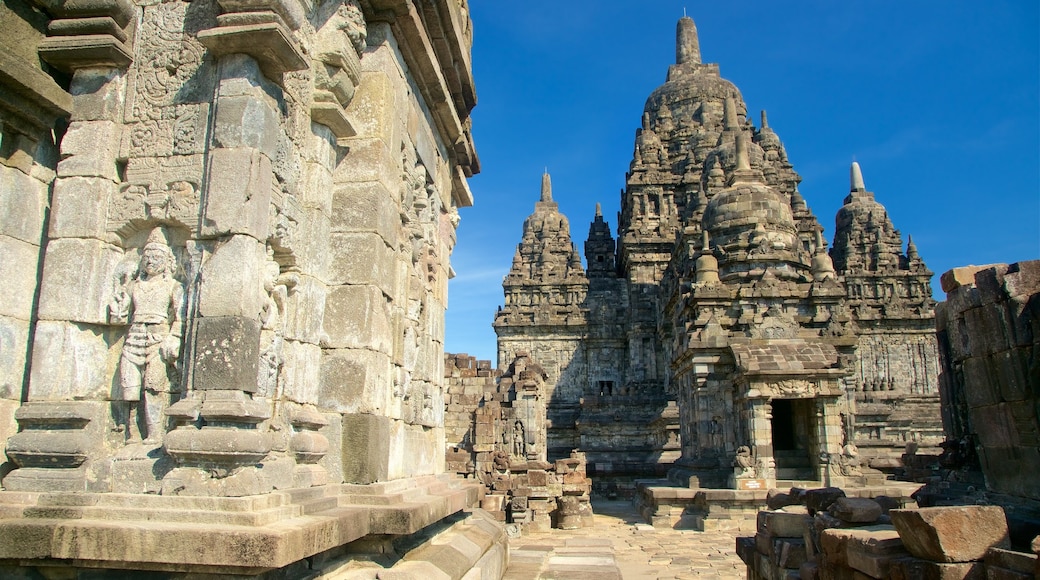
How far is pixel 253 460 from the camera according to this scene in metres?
3.46

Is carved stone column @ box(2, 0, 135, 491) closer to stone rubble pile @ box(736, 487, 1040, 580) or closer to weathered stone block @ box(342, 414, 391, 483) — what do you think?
weathered stone block @ box(342, 414, 391, 483)

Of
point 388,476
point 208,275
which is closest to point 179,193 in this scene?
point 208,275

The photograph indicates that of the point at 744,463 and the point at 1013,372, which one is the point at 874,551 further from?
the point at 744,463

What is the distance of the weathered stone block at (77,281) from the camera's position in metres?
3.88

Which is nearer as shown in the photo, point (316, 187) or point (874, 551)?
point (874, 551)

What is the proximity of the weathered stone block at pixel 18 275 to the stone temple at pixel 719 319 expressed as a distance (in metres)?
13.6

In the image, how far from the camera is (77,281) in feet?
12.8

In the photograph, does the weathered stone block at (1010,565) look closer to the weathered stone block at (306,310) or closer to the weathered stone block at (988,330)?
the weathered stone block at (988,330)

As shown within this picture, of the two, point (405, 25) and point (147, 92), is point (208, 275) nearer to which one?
point (147, 92)

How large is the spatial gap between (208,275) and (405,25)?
8.90 feet

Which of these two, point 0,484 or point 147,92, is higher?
point 147,92

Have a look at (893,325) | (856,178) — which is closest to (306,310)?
(893,325)

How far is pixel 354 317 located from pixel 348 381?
1.35 ft

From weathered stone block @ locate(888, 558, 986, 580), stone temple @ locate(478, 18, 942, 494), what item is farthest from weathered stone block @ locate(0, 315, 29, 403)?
stone temple @ locate(478, 18, 942, 494)
